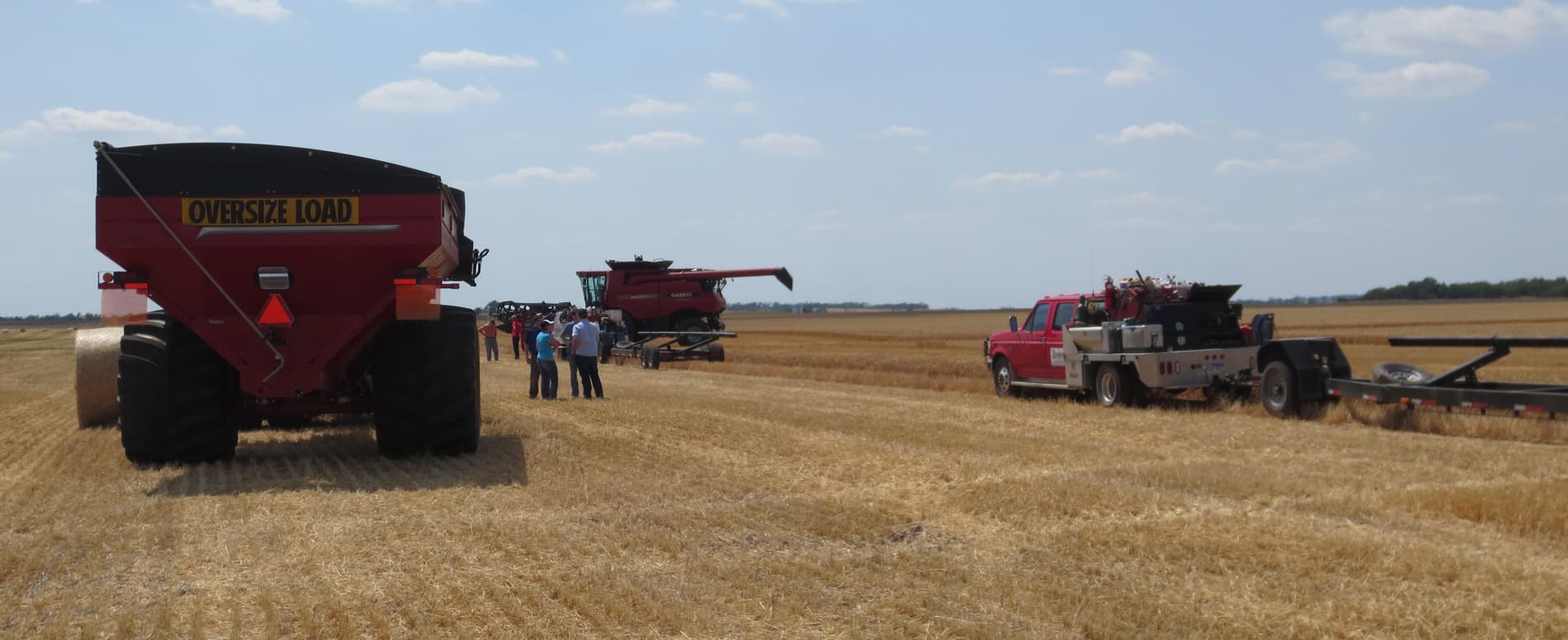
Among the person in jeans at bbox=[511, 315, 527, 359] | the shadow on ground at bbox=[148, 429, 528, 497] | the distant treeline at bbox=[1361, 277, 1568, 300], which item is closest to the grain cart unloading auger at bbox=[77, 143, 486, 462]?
the shadow on ground at bbox=[148, 429, 528, 497]

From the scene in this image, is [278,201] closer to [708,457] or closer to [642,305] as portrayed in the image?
[708,457]

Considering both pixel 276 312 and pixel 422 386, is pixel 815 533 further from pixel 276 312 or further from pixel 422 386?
pixel 276 312

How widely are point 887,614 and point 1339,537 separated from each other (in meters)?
2.96

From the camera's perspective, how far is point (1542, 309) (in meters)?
69.7

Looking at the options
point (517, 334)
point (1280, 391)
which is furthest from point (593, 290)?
point (1280, 391)

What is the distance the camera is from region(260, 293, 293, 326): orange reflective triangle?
384 inches

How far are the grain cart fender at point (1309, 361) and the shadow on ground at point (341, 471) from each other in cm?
890

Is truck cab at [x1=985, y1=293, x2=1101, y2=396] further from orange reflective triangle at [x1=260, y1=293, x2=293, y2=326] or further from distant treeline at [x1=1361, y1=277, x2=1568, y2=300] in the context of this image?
distant treeline at [x1=1361, y1=277, x2=1568, y2=300]

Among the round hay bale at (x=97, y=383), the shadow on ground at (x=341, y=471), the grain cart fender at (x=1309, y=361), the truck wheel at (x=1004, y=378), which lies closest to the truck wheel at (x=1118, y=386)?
the grain cart fender at (x=1309, y=361)

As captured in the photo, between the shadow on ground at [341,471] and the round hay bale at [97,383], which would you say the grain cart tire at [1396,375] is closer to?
the shadow on ground at [341,471]

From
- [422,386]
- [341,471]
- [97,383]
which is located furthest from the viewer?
[97,383]

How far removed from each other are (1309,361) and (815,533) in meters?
9.37

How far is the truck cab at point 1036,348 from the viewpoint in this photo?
58.6 ft

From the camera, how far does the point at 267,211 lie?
962cm
